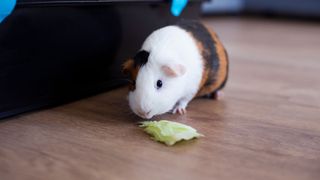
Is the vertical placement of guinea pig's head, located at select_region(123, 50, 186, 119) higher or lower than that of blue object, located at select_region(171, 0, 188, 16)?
lower

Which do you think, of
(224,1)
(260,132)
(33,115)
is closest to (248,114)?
(260,132)

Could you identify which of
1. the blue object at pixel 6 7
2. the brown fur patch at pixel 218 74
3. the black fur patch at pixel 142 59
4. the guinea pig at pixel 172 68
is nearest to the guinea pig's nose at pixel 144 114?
the guinea pig at pixel 172 68

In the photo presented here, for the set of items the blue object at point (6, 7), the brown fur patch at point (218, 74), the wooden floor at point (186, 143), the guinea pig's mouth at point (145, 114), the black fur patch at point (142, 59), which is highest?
the blue object at point (6, 7)

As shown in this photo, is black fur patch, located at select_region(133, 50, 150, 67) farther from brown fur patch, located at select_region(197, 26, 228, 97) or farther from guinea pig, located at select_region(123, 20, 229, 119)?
brown fur patch, located at select_region(197, 26, 228, 97)

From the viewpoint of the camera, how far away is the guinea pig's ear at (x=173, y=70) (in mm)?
941

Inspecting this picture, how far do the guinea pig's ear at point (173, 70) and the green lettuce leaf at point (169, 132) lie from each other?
Answer: 0.36 ft

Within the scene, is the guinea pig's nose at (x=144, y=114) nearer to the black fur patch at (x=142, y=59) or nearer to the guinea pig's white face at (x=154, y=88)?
the guinea pig's white face at (x=154, y=88)

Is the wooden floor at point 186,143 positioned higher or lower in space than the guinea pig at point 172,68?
lower

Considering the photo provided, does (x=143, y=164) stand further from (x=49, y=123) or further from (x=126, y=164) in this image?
(x=49, y=123)

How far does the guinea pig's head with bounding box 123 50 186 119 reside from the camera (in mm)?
925

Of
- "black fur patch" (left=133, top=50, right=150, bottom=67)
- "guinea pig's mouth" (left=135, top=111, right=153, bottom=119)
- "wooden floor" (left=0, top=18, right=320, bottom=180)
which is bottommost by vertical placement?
"wooden floor" (left=0, top=18, right=320, bottom=180)

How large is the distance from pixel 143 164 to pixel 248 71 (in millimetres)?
958

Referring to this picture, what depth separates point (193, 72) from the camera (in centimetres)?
103

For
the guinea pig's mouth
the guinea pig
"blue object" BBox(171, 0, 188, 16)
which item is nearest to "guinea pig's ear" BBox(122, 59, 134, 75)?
the guinea pig
